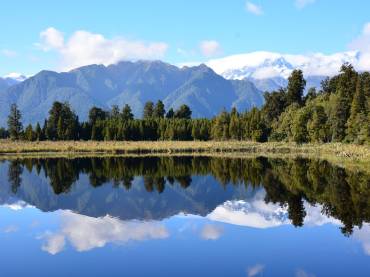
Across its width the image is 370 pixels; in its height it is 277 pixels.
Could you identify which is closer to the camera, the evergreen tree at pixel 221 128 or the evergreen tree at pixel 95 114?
the evergreen tree at pixel 221 128

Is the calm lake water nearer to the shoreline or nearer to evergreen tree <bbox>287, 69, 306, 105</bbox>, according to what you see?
the shoreline

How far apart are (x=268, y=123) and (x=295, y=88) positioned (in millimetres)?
11403

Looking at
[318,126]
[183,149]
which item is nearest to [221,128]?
[183,149]

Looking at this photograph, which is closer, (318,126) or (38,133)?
(318,126)

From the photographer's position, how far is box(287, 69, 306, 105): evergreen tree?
128m

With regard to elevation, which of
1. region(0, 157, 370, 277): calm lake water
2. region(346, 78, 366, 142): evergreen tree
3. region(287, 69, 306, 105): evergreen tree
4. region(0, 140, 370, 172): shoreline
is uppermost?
region(287, 69, 306, 105): evergreen tree

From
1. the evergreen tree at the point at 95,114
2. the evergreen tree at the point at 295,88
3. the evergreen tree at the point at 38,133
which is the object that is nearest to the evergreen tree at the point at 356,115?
the evergreen tree at the point at 295,88

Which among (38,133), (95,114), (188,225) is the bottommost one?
(188,225)

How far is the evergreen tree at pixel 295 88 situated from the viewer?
12825 cm

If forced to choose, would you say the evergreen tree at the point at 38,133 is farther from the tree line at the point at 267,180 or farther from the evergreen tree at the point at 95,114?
the tree line at the point at 267,180

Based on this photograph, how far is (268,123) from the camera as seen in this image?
12712 centimetres

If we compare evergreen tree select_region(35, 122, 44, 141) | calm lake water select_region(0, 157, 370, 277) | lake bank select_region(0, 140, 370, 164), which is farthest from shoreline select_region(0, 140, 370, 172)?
calm lake water select_region(0, 157, 370, 277)

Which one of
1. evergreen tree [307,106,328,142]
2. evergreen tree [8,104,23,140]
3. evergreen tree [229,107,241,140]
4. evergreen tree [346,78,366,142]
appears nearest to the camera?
evergreen tree [346,78,366,142]

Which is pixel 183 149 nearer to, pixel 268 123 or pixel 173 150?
pixel 173 150
